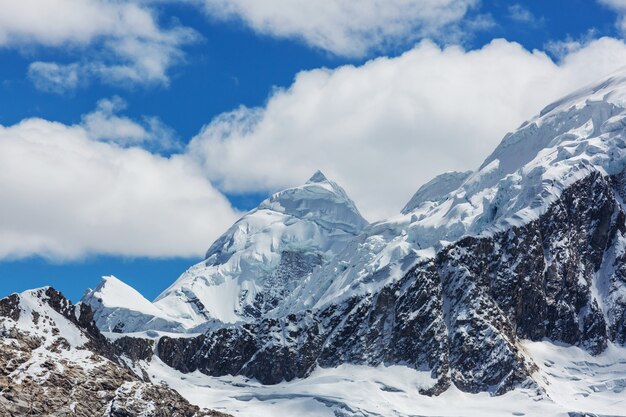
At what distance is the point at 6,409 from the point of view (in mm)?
198125
